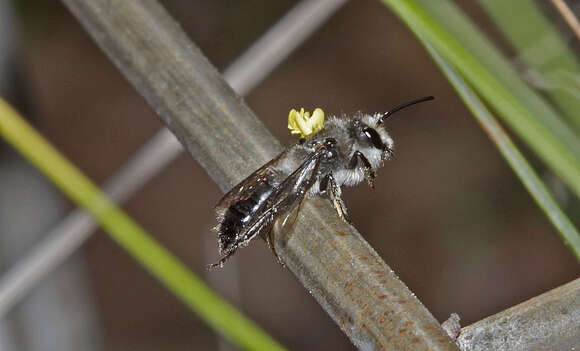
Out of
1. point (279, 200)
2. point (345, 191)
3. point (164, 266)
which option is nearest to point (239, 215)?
point (279, 200)

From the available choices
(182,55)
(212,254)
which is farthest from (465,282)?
(182,55)

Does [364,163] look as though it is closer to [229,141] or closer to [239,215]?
[239,215]

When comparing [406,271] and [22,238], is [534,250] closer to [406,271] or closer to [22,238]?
[406,271]

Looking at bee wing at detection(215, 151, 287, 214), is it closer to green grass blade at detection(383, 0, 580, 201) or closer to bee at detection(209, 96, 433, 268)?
bee at detection(209, 96, 433, 268)

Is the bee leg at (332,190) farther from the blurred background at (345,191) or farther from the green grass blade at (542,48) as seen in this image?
the blurred background at (345,191)

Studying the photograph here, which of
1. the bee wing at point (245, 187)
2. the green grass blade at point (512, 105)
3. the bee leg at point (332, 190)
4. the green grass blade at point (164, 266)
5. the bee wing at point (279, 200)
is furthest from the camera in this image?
the bee leg at point (332, 190)

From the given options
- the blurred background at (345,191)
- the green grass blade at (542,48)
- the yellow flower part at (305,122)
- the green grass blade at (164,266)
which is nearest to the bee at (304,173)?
the yellow flower part at (305,122)
